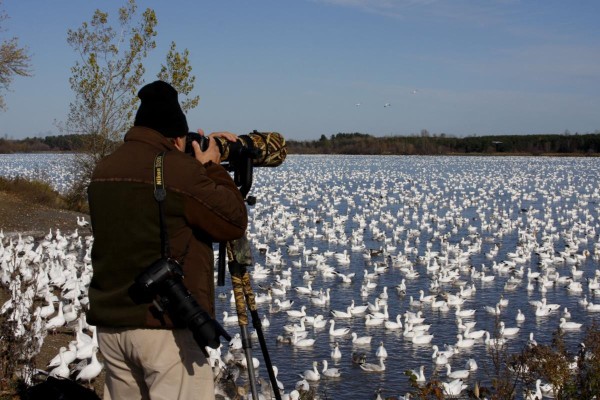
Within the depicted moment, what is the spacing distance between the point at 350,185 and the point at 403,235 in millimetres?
25744

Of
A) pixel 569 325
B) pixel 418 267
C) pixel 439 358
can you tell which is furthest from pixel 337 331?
pixel 418 267

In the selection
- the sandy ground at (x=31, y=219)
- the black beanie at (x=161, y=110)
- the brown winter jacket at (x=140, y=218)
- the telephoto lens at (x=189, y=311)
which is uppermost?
the black beanie at (x=161, y=110)

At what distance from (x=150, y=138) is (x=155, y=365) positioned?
1045 mm

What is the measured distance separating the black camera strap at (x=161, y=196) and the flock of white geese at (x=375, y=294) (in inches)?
136

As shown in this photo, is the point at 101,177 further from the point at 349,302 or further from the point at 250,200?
the point at 349,302

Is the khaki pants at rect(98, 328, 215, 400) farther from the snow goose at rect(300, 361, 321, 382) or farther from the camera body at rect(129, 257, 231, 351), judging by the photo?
the snow goose at rect(300, 361, 321, 382)

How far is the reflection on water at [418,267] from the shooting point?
12.2 m

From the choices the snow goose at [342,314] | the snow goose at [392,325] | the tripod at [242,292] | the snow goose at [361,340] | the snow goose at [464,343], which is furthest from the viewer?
the snow goose at [342,314]

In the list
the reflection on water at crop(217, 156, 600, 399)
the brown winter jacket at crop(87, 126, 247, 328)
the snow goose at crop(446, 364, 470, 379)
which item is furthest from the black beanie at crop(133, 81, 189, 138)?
the snow goose at crop(446, 364, 470, 379)

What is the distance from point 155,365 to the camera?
3594 mm

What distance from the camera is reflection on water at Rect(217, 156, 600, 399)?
40.1 ft

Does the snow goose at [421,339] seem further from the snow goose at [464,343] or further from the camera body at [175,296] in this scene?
the camera body at [175,296]

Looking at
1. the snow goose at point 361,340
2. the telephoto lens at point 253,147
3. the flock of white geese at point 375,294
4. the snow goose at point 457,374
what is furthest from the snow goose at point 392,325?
the telephoto lens at point 253,147

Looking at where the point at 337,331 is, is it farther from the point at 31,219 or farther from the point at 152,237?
the point at 31,219
